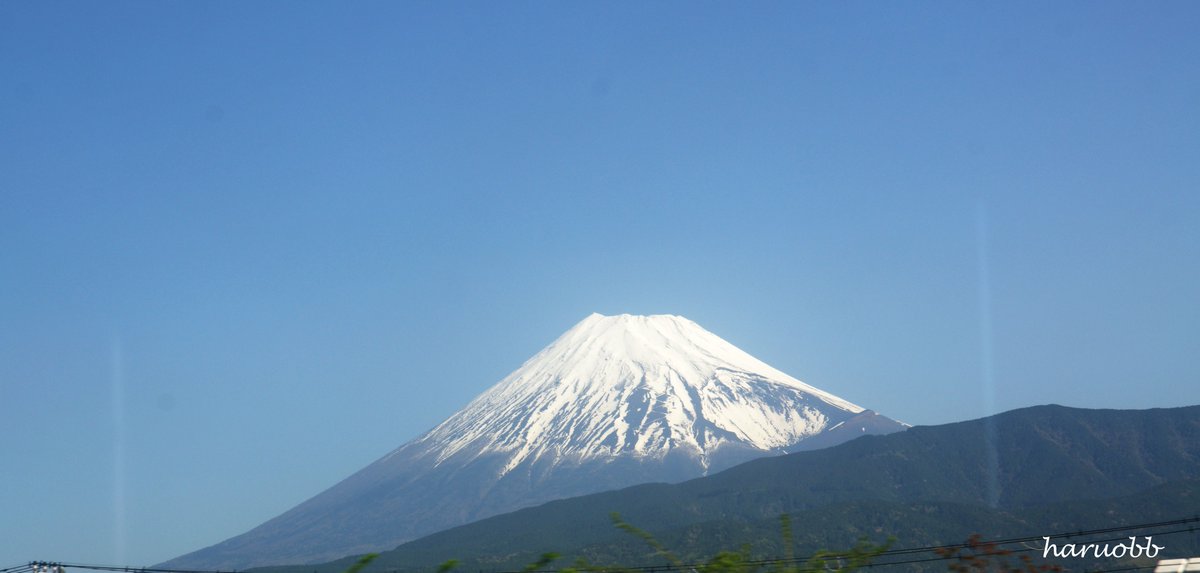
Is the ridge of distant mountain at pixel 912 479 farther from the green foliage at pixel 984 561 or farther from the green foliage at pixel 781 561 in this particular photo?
the green foliage at pixel 781 561

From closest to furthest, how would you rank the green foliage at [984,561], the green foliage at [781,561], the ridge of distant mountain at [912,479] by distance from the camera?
1. the green foliage at [781,561]
2. the green foliage at [984,561]
3. the ridge of distant mountain at [912,479]

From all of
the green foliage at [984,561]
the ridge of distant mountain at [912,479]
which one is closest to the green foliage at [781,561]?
the green foliage at [984,561]

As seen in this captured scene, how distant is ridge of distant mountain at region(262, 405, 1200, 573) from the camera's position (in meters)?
138

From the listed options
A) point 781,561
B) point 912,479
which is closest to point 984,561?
point 781,561

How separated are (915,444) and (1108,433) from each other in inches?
1005

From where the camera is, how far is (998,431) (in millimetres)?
159750

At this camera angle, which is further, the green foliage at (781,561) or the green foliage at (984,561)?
the green foliage at (984,561)

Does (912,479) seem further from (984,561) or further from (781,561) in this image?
(781,561)

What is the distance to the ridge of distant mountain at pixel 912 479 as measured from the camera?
137750 mm

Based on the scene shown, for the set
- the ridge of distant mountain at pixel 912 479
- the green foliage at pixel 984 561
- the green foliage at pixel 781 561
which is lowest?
the green foliage at pixel 984 561

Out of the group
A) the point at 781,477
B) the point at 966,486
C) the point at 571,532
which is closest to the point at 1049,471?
the point at 966,486

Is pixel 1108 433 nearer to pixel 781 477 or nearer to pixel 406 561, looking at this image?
pixel 781 477

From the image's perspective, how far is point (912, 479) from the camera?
505 ft

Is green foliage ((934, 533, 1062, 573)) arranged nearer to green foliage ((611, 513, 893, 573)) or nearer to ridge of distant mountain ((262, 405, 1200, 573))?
green foliage ((611, 513, 893, 573))
